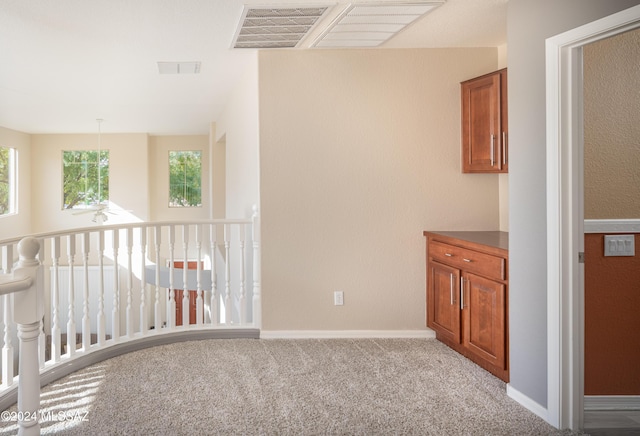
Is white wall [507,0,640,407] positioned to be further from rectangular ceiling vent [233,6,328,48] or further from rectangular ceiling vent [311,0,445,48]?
rectangular ceiling vent [233,6,328,48]

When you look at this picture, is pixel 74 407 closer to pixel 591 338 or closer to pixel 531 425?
pixel 531 425

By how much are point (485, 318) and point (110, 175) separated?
10056mm

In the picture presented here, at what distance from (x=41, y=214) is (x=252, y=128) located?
8.75 metres

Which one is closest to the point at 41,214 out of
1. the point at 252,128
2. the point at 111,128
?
the point at 111,128

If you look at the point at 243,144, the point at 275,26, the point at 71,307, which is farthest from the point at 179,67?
the point at 71,307

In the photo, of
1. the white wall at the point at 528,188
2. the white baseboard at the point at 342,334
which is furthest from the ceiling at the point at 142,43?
the white baseboard at the point at 342,334

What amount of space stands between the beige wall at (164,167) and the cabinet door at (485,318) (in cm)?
952

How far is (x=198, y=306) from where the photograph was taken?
4648mm

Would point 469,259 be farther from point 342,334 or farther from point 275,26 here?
point 275,26

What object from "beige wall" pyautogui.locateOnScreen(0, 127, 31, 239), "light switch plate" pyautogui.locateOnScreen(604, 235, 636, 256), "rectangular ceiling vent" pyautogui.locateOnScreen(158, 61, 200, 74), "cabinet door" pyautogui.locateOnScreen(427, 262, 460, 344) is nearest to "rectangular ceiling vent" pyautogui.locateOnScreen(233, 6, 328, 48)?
"rectangular ceiling vent" pyautogui.locateOnScreen(158, 61, 200, 74)

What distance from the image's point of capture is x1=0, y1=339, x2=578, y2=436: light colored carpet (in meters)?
2.89

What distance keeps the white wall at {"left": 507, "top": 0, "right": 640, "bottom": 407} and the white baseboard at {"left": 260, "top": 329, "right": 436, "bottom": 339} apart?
1346 mm

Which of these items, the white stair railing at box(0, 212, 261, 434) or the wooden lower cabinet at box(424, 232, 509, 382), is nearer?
the white stair railing at box(0, 212, 261, 434)

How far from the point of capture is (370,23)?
152 inches
